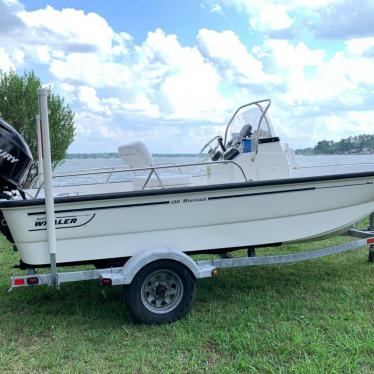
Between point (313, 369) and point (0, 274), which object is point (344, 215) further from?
point (0, 274)

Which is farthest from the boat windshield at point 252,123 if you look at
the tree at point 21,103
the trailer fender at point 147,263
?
the tree at point 21,103

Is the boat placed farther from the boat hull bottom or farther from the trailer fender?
the trailer fender

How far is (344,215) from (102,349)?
2.65 m

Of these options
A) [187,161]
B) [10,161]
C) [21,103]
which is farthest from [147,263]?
[21,103]

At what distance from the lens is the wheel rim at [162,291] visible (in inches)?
161

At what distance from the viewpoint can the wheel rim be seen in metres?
4.09

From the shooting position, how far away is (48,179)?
12.5 feet

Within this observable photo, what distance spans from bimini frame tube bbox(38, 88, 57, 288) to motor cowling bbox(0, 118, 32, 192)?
0.42 meters

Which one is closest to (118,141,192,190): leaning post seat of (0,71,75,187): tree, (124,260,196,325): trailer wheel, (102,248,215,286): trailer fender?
(102,248,215,286): trailer fender

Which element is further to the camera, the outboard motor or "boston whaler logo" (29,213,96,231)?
the outboard motor

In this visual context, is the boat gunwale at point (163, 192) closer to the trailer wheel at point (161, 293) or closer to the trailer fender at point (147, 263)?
the trailer fender at point (147, 263)

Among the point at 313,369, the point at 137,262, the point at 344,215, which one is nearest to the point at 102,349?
the point at 137,262

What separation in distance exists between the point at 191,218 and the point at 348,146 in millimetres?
5602

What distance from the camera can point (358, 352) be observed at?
3.46 m
